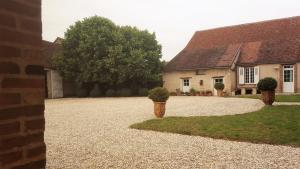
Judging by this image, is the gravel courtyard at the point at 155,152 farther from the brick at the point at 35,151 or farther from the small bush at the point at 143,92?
the small bush at the point at 143,92

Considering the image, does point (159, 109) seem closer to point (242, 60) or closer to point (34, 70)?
point (34, 70)

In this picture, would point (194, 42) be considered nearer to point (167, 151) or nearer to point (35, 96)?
point (167, 151)

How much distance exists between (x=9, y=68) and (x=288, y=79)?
2908 centimetres

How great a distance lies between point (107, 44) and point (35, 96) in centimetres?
2995

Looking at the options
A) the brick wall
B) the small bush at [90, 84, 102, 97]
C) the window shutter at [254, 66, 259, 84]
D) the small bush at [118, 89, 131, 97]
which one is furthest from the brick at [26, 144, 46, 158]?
the small bush at [90, 84, 102, 97]

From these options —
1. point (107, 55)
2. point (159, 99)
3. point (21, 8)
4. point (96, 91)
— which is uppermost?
point (107, 55)

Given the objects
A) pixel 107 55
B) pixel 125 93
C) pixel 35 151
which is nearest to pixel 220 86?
pixel 125 93

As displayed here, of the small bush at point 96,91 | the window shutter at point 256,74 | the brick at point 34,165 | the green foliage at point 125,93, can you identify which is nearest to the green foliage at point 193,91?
the window shutter at point 256,74

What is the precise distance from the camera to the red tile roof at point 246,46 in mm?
28003

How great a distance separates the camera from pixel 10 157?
1680mm

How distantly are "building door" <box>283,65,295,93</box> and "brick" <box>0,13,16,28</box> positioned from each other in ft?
94.2

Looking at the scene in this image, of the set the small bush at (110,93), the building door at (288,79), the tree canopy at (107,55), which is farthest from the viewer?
the small bush at (110,93)

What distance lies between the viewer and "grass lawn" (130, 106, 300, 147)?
7.74m

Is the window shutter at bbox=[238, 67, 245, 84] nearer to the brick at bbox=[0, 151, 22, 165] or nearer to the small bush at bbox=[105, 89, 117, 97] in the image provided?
the small bush at bbox=[105, 89, 117, 97]
